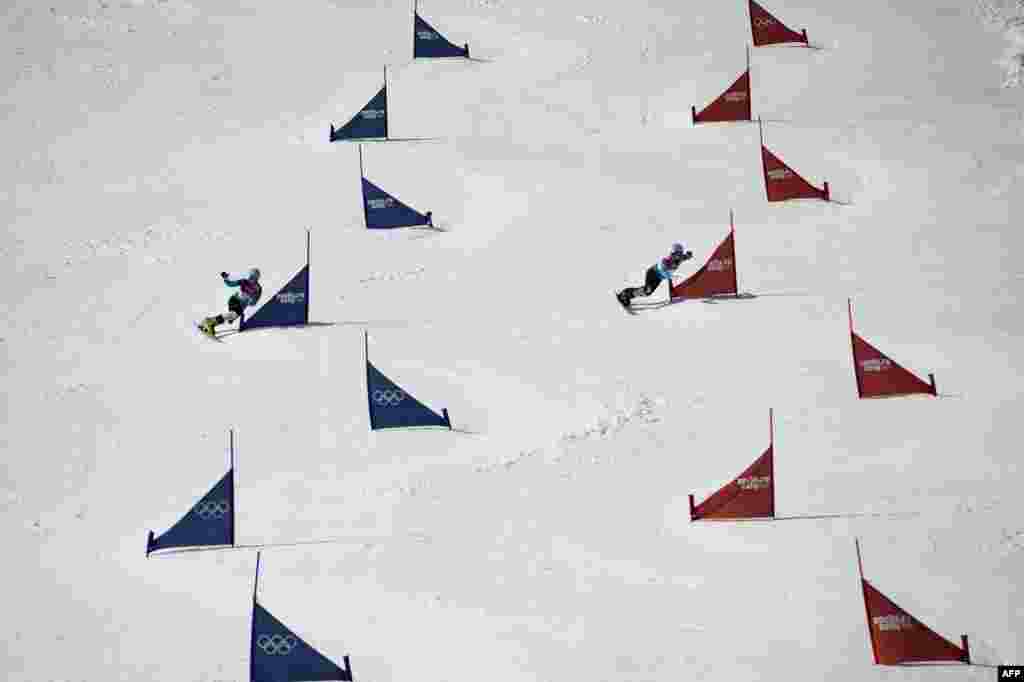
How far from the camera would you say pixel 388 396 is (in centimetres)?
1616

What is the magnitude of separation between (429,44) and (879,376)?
10692 millimetres

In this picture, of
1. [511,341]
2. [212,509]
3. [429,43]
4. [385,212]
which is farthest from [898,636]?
[429,43]

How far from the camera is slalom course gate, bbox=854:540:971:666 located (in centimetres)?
1350

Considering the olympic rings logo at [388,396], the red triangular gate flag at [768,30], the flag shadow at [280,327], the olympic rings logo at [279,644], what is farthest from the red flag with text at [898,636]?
the red triangular gate flag at [768,30]

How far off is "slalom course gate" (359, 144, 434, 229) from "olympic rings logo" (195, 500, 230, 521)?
6.33m

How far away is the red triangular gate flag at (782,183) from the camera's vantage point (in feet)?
66.1

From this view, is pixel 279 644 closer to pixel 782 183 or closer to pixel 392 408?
pixel 392 408

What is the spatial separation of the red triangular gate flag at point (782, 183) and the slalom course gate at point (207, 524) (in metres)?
9.75

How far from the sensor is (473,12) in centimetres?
2503

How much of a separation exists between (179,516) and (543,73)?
450 inches

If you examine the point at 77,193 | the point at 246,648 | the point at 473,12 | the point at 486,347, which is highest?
the point at 473,12

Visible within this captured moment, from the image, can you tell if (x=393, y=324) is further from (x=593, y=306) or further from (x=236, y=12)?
(x=236, y=12)

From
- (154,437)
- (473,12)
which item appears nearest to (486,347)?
(154,437)

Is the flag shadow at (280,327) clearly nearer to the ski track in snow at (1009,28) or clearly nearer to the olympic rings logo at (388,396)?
the olympic rings logo at (388,396)
